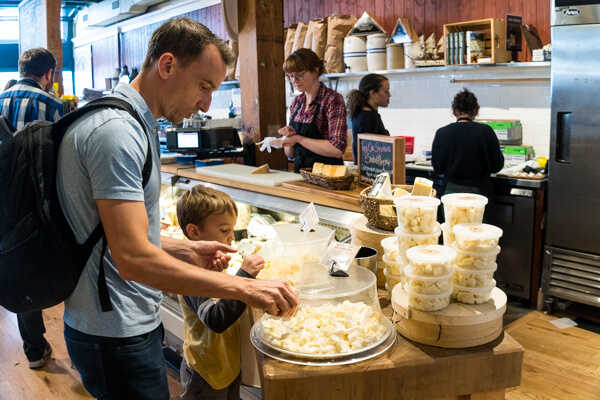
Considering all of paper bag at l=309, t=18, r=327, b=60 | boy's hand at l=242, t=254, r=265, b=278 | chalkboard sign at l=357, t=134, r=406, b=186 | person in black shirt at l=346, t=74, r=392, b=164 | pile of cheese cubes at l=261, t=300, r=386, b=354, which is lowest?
pile of cheese cubes at l=261, t=300, r=386, b=354

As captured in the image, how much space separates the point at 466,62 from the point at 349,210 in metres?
3.43

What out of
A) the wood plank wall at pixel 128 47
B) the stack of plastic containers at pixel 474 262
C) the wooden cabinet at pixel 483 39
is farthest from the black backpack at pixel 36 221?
the wood plank wall at pixel 128 47

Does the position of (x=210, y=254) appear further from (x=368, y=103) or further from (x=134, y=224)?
(x=368, y=103)

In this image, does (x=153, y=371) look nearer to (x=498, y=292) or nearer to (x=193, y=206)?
(x=193, y=206)

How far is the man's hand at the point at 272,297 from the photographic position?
1.50 m

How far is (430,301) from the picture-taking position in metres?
1.68

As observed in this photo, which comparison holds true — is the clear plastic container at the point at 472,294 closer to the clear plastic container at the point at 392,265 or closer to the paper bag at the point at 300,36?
the clear plastic container at the point at 392,265

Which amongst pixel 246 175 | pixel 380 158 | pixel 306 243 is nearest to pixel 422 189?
pixel 306 243

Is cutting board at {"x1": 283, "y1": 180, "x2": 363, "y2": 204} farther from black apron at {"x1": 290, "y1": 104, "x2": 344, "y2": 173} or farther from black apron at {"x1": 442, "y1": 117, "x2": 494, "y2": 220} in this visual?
black apron at {"x1": 442, "y1": 117, "x2": 494, "y2": 220}

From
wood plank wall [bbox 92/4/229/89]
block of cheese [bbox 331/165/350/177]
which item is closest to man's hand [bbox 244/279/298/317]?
block of cheese [bbox 331/165/350/177]

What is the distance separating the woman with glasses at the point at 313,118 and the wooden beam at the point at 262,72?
53 centimetres

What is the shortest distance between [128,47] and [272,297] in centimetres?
1239

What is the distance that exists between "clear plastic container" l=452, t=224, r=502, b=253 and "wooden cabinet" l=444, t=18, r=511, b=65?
4.25 meters

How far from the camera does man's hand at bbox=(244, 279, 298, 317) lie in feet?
4.92
